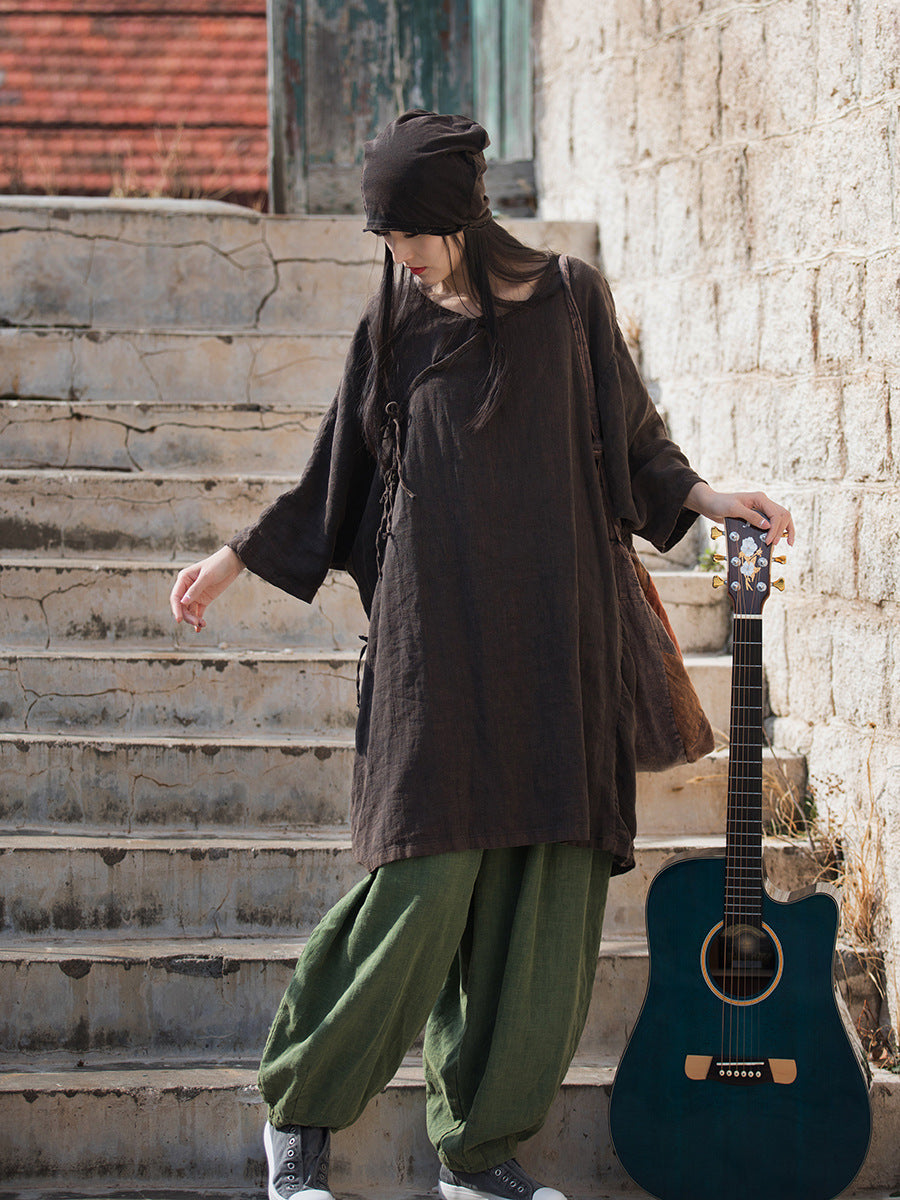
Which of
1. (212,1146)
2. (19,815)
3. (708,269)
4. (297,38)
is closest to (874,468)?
(708,269)

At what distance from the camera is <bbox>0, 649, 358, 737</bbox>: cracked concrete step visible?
293cm

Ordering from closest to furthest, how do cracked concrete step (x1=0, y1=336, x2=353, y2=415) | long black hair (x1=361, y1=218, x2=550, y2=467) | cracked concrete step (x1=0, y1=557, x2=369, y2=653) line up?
long black hair (x1=361, y1=218, x2=550, y2=467) < cracked concrete step (x1=0, y1=557, x2=369, y2=653) < cracked concrete step (x1=0, y1=336, x2=353, y2=415)

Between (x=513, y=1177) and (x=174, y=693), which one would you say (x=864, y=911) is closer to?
(x=513, y=1177)

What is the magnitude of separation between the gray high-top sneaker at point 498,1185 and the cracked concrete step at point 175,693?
1.19 meters

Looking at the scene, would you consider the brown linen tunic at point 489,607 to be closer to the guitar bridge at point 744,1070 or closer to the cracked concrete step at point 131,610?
the guitar bridge at point 744,1070

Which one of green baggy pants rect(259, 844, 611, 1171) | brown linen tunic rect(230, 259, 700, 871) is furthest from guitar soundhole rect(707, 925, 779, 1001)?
brown linen tunic rect(230, 259, 700, 871)

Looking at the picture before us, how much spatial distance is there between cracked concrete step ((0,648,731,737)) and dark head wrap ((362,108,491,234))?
1415mm

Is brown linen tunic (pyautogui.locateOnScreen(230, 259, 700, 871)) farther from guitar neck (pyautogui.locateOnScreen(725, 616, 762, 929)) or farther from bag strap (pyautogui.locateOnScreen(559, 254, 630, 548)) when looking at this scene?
guitar neck (pyautogui.locateOnScreen(725, 616, 762, 929))

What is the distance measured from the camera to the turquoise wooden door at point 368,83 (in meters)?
4.98

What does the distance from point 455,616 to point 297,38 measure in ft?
13.0

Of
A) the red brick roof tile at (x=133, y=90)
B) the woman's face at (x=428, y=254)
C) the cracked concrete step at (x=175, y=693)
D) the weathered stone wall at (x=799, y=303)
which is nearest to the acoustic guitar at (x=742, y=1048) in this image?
the weathered stone wall at (x=799, y=303)

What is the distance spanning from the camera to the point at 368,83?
199 inches

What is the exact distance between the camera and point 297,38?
196 inches

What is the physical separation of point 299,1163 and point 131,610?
1.59 meters
